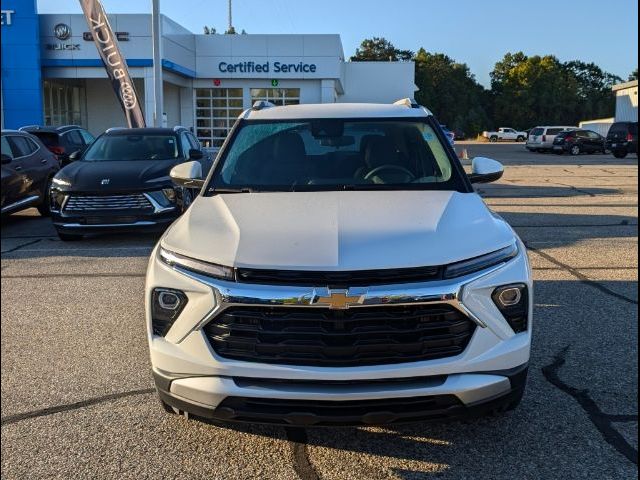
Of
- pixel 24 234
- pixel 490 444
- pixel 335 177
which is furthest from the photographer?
pixel 24 234

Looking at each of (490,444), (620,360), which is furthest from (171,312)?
(620,360)

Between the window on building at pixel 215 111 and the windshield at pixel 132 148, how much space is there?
2311 centimetres

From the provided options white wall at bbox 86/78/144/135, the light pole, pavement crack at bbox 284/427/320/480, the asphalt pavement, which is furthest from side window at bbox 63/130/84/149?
white wall at bbox 86/78/144/135

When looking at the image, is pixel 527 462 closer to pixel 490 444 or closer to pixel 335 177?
pixel 490 444

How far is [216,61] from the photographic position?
32.8 m

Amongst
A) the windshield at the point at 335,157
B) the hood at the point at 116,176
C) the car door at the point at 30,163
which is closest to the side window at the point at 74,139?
the car door at the point at 30,163

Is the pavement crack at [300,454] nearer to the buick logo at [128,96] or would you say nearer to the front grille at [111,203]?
the front grille at [111,203]

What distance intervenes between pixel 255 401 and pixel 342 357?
0.43m

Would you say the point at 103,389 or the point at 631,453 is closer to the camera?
the point at 631,453

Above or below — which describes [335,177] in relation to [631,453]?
above

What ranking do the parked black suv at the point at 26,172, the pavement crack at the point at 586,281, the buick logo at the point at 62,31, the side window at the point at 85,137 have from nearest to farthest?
the pavement crack at the point at 586,281, the parked black suv at the point at 26,172, the side window at the point at 85,137, the buick logo at the point at 62,31

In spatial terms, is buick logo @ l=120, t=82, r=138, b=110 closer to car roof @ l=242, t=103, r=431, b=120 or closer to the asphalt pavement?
the asphalt pavement

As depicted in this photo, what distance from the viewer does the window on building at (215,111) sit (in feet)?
110

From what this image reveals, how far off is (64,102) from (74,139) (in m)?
16.7
